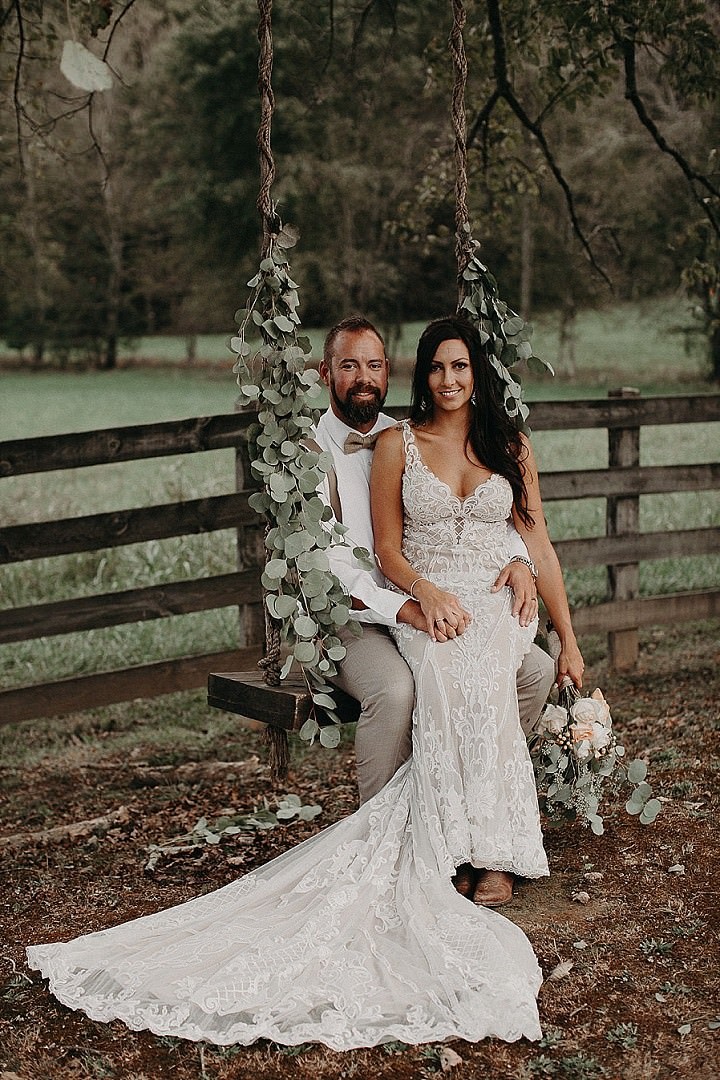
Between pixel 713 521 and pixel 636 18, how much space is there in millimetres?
5099

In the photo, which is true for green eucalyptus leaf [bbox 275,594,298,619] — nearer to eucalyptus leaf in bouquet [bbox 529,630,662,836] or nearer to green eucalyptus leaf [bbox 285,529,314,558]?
green eucalyptus leaf [bbox 285,529,314,558]

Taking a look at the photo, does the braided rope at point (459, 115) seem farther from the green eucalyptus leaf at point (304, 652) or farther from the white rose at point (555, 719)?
the white rose at point (555, 719)

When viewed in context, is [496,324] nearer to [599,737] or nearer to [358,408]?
[358,408]

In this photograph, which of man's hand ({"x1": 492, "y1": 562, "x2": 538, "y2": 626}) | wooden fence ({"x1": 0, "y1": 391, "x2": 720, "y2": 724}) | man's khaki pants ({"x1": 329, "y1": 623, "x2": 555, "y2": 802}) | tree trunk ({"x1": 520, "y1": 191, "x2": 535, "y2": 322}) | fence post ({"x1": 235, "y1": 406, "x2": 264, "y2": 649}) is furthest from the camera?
tree trunk ({"x1": 520, "y1": 191, "x2": 535, "y2": 322})

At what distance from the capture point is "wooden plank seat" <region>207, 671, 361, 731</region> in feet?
11.3

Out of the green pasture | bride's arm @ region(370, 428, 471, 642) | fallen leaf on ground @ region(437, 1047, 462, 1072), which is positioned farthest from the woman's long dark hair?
the green pasture

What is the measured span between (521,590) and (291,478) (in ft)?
2.50

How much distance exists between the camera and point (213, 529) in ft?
17.6

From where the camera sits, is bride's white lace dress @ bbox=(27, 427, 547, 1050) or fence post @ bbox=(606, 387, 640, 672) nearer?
bride's white lace dress @ bbox=(27, 427, 547, 1050)

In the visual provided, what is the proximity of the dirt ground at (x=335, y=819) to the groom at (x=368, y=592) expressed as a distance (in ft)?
1.93

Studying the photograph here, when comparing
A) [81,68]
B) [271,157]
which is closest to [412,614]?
[271,157]

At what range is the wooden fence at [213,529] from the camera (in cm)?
500

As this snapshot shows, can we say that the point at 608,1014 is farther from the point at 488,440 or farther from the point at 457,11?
the point at 457,11

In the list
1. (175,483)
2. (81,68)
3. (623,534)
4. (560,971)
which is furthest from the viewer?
(175,483)
